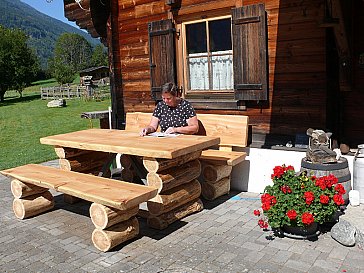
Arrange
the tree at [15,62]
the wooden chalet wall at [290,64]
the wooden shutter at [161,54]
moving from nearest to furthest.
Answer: the wooden chalet wall at [290,64]
the wooden shutter at [161,54]
the tree at [15,62]

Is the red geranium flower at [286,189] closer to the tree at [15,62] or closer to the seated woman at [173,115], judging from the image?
the seated woman at [173,115]

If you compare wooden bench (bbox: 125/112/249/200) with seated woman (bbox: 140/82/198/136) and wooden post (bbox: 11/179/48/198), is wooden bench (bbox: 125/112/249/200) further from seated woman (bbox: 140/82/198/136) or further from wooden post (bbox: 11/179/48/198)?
wooden post (bbox: 11/179/48/198)

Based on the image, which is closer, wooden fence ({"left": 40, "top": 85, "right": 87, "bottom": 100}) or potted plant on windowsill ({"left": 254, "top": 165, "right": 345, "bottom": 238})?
potted plant on windowsill ({"left": 254, "top": 165, "right": 345, "bottom": 238})

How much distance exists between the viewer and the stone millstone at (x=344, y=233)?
142 inches

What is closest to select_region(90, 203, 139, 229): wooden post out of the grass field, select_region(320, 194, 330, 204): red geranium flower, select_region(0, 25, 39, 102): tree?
select_region(320, 194, 330, 204): red geranium flower

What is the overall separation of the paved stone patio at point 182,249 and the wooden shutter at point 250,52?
1802 mm

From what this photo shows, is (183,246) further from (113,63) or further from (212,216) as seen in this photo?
(113,63)

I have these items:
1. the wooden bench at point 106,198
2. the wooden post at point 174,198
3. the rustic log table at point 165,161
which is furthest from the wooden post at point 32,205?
the wooden post at point 174,198

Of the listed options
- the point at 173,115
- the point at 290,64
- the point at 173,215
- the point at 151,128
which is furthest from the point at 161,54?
the point at 173,215

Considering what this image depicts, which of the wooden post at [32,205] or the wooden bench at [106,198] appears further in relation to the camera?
the wooden post at [32,205]

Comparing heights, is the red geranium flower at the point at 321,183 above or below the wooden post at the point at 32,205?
above

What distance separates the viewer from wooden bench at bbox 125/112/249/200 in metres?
5.07

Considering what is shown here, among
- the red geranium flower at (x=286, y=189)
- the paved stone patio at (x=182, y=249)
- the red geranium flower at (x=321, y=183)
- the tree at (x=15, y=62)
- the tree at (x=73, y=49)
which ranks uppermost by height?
the tree at (x=73, y=49)

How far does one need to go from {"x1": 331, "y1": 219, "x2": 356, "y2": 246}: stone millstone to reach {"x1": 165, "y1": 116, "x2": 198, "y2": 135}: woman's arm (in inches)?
80.2
